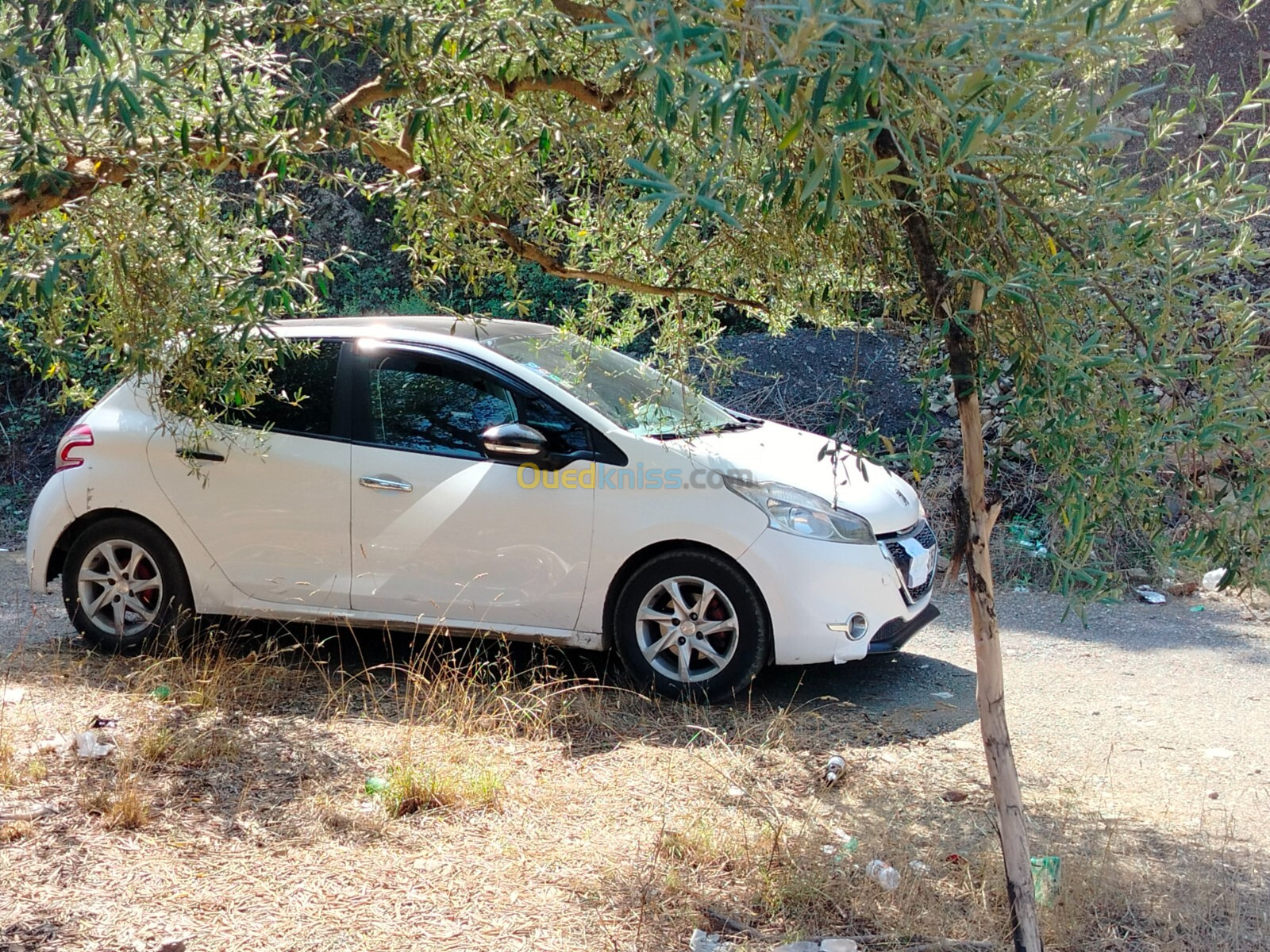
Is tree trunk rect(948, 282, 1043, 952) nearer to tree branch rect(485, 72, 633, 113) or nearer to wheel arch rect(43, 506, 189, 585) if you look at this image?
tree branch rect(485, 72, 633, 113)

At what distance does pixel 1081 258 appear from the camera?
2.80 m

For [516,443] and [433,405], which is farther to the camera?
[433,405]

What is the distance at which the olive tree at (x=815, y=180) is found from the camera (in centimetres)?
226

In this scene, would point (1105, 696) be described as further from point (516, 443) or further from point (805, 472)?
point (516, 443)

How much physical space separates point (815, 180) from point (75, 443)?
5393mm

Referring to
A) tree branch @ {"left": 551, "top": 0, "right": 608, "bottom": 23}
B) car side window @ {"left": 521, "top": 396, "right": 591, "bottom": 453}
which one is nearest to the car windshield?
car side window @ {"left": 521, "top": 396, "right": 591, "bottom": 453}

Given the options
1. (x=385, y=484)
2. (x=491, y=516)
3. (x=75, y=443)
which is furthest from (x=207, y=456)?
(x=491, y=516)

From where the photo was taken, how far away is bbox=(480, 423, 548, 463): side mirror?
229 inches

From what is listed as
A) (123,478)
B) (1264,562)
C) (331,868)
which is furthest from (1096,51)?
(123,478)

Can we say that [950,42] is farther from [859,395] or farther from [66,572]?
[66,572]

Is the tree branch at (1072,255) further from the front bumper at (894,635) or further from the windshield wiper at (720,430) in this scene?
the windshield wiper at (720,430)

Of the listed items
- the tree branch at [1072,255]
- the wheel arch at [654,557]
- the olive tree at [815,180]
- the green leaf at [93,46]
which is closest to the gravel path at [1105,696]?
the wheel arch at [654,557]

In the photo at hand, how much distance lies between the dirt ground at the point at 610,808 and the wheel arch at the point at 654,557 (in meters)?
0.37

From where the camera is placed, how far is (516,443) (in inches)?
229
